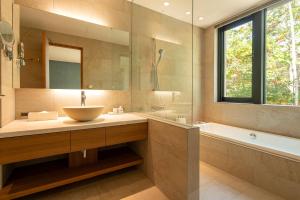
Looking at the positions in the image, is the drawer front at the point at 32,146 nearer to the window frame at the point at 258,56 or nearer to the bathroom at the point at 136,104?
the bathroom at the point at 136,104

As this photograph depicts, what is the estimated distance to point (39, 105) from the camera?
6.03ft

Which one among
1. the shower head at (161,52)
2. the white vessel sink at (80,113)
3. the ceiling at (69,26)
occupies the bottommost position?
the white vessel sink at (80,113)

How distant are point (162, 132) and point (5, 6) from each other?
6.26 feet

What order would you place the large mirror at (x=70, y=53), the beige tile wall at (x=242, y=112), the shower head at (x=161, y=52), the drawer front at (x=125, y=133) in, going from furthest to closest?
1. the beige tile wall at (x=242, y=112)
2. the shower head at (x=161, y=52)
3. the large mirror at (x=70, y=53)
4. the drawer front at (x=125, y=133)

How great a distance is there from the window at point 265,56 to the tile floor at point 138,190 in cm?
142

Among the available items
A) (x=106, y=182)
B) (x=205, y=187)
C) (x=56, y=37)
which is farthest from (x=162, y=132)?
(x=56, y=37)

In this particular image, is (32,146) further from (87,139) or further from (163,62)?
(163,62)

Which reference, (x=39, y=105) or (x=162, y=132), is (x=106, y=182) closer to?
(x=162, y=132)

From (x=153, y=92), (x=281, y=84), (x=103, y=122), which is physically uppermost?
(x=281, y=84)

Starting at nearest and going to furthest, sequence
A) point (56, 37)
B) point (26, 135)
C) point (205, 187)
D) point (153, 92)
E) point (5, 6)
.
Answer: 1. point (26, 135)
2. point (5, 6)
3. point (205, 187)
4. point (56, 37)
5. point (153, 92)

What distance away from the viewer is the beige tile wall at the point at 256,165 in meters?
1.50

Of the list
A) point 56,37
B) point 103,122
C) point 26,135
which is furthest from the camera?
point 56,37

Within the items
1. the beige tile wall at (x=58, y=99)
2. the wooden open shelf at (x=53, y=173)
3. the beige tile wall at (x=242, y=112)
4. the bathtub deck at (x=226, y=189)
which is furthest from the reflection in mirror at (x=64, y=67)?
the beige tile wall at (x=242, y=112)

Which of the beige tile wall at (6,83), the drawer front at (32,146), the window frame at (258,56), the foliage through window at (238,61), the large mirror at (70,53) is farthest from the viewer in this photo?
the foliage through window at (238,61)
